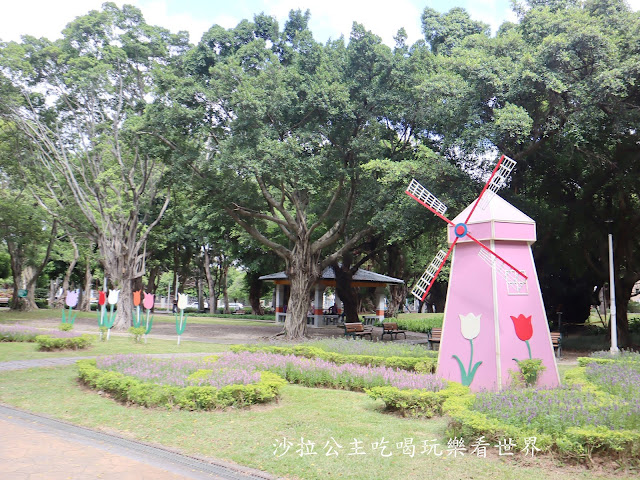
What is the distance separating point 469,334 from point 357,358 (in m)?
3.27

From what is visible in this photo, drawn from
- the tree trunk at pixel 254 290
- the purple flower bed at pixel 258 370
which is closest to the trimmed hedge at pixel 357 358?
the purple flower bed at pixel 258 370

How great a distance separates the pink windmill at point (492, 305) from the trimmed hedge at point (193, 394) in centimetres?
381

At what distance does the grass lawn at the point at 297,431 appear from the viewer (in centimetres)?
587

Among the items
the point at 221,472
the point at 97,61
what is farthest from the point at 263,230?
the point at 221,472

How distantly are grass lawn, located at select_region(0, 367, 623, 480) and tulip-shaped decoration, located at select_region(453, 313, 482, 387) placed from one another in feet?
6.91

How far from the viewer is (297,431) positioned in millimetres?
7320

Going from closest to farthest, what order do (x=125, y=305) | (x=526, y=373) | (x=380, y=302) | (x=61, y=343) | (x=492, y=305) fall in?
(x=526, y=373), (x=492, y=305), (x=61, y=343), (x=125, y=305), (x=380, y=302)

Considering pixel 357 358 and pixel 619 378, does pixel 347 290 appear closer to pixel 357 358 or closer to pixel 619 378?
pixel 357 358

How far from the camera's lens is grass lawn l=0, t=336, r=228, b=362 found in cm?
1480

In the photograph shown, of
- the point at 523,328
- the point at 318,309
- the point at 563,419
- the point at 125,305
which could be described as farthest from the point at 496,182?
the point at 318,309

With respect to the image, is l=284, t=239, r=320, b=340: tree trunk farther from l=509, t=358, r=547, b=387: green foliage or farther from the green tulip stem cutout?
l=509, t=358, r=547, b=387: green foliage

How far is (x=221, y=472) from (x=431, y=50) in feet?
65.9

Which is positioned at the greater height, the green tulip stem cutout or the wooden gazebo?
the wooden gazebo

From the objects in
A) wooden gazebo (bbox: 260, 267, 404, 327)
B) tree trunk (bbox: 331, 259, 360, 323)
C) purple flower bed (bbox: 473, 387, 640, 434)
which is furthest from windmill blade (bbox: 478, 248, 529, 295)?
wooden gazebo (bbox: 260, 267, 404, 327)
